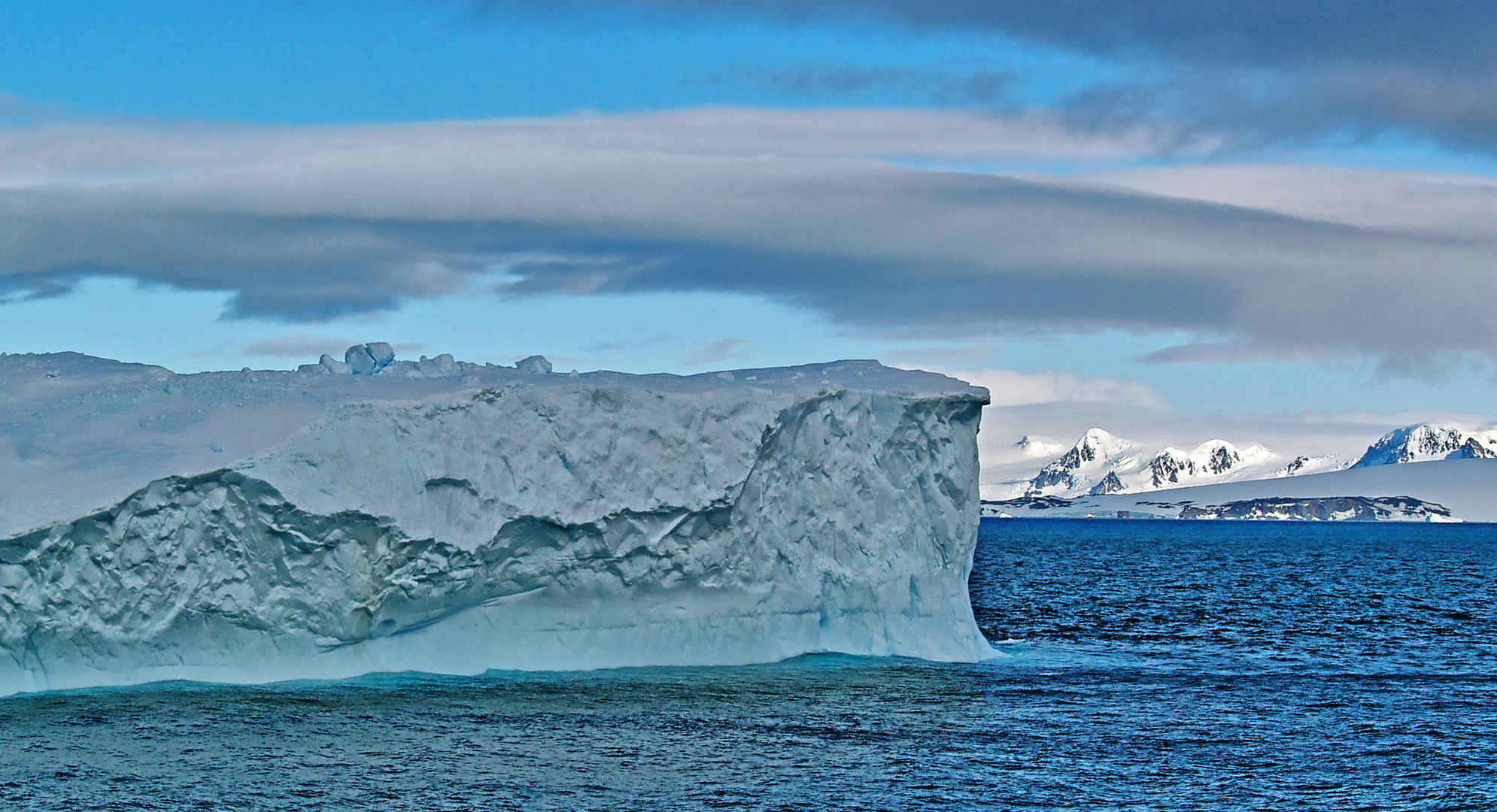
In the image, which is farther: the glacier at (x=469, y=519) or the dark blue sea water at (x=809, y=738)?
the glacier at (x=469, y=519)

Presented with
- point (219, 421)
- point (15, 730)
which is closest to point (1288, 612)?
point (219, 421)

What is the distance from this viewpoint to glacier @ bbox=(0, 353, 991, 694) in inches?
824

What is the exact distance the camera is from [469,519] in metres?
22.4

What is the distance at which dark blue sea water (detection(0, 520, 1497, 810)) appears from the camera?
1608 centimetres

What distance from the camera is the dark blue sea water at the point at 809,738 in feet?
52.7

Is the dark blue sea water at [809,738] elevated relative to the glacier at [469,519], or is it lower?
lower

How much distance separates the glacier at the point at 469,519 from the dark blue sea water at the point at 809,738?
0.73 metres

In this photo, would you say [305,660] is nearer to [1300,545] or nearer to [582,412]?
[582,412]

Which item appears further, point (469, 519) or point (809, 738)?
point (469, 519)

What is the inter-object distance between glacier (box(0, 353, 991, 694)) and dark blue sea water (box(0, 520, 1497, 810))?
2.39 feet

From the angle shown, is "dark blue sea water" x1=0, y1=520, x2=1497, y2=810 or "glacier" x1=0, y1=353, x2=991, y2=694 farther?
"glacier" x1=0, y1=353, x2=991, y2=694

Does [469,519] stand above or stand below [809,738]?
above

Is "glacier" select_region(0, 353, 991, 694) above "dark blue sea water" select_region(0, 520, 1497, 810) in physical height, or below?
above

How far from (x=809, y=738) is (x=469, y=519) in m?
6.61
